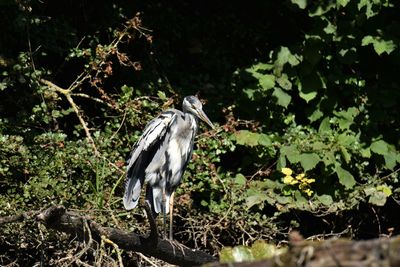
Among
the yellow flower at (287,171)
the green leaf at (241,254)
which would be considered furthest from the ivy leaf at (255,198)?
the green leaf at (241,254)

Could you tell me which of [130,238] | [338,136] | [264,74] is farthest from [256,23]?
[130,238]

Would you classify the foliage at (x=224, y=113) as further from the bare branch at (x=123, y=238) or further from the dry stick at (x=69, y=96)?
the bare branch at (x=123, y=238)

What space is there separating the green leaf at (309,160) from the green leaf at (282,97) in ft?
1.26

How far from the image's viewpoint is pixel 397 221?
5.97m

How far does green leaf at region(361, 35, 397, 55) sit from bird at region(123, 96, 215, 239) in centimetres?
144

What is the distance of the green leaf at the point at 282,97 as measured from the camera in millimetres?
5645

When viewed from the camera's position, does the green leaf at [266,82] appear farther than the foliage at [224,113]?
Yes

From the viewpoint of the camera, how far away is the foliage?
5.18m

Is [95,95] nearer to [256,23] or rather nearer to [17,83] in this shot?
[17,83]

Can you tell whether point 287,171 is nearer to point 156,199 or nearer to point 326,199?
point 326,199

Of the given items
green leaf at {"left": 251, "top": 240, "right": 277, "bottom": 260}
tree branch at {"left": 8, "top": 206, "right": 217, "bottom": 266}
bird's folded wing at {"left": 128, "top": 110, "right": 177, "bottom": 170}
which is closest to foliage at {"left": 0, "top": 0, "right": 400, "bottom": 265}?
bird's folded wing at {"left": 128, "top": 110, "right": 177, "bottom": 170}

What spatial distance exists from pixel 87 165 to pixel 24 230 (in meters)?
0.61

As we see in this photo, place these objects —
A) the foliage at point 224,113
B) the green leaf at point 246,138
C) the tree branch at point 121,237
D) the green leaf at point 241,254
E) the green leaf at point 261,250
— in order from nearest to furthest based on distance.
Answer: the green leaf at point 241,254 < the green leaf at point 261,250 < the tree branch at point 121,237 < the foliage at point 224,113 < the green leaf at point 246,138

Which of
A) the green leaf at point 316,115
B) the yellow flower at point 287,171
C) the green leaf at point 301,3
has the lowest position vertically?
the yellow flower at point 287,171
